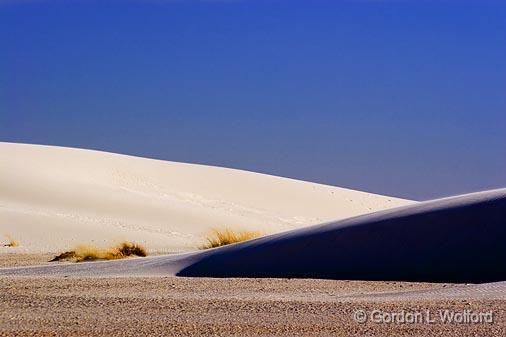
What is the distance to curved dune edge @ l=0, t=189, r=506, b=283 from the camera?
1534cm

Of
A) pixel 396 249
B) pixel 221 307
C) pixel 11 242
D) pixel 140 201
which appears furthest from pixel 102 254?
pixel 140 201

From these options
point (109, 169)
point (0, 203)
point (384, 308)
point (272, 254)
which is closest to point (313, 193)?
point (109, 169)

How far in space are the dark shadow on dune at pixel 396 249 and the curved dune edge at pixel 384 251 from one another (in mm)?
14

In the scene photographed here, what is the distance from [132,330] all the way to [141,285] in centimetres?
516

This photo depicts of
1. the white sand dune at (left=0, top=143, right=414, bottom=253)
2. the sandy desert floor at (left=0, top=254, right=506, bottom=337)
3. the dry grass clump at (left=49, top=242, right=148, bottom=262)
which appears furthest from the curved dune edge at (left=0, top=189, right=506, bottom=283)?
the white sand dune at (left=0, top=143, right=414, bottom=253)

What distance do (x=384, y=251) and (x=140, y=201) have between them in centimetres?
3359

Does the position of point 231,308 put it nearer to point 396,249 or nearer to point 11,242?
point 396,249

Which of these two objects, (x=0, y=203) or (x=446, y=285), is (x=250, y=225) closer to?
(x=0, y=203)

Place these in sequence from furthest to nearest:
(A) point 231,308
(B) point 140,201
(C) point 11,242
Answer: (B) point 140,201 < (C) point 11,242 < (A) point 231,308

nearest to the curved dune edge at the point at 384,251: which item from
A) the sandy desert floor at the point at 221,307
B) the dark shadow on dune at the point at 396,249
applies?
the dark shadow on dune at the point at 396,249

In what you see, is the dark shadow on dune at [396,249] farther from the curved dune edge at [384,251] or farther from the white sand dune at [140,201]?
the white sand dune at [140,201]

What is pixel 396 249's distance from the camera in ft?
52.6

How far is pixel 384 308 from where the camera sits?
10672mm

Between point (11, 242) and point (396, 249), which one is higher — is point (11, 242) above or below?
above
